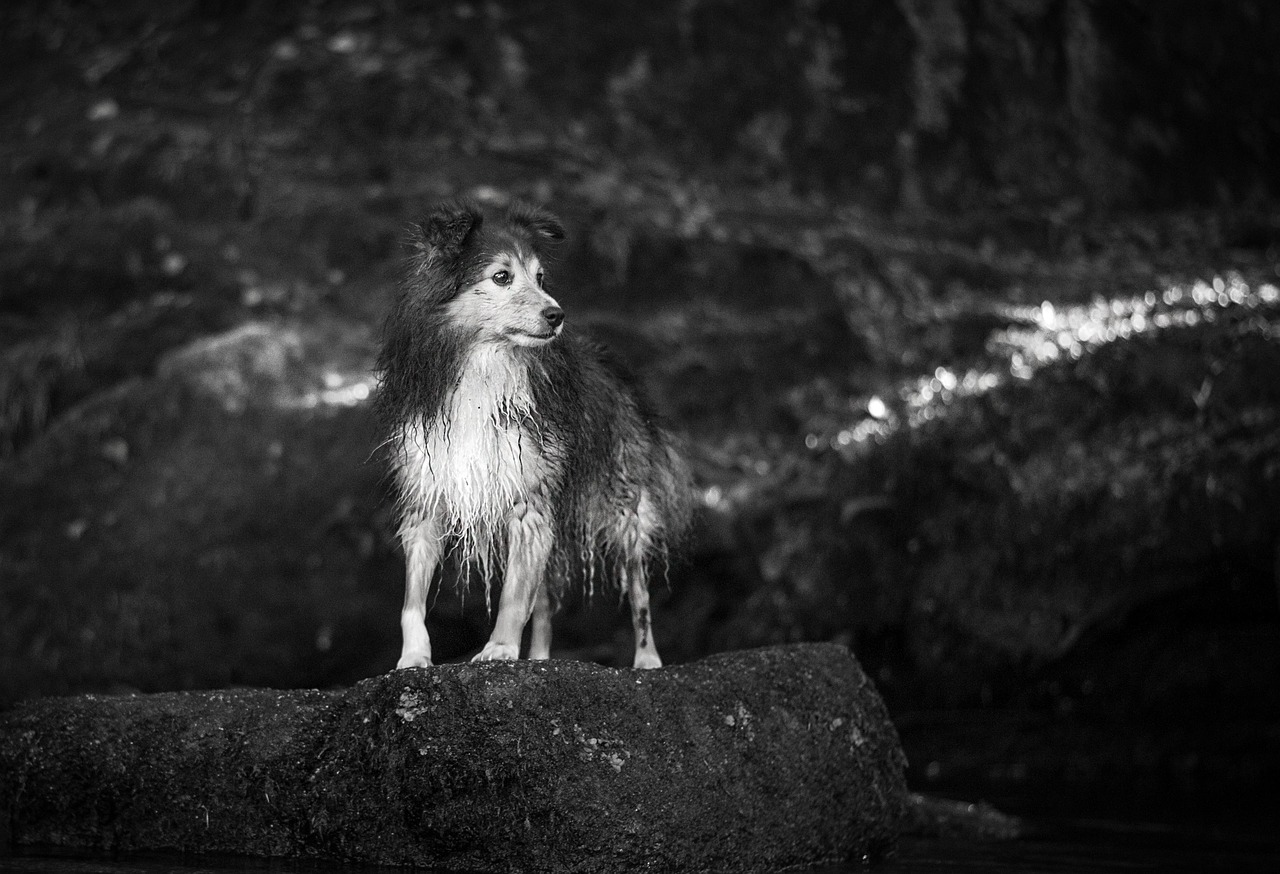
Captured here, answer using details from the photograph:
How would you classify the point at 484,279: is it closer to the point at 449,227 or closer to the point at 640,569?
the point at 449,227

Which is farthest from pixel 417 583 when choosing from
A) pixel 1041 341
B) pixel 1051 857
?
pixel 1041 341

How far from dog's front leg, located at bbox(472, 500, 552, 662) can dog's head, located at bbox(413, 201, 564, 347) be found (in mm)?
754

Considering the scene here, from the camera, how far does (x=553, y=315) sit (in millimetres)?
→ 5590

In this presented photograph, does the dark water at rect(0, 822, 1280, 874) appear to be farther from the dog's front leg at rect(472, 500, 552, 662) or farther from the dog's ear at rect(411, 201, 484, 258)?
the dog's ear at rect(411, 201, 484, 258)

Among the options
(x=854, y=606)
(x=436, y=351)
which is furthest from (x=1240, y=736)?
(x=436, y=351)

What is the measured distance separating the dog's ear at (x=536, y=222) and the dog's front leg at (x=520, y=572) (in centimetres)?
122

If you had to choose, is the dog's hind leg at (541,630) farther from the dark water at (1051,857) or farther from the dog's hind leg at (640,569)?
the dark water at (1051,857)

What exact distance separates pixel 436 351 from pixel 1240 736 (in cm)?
718

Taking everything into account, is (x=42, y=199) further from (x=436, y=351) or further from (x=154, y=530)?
(x=436, y=351)

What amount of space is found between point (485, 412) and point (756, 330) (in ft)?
25.4

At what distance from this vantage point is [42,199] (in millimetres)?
14656

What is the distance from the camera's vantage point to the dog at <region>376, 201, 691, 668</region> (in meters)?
5.73

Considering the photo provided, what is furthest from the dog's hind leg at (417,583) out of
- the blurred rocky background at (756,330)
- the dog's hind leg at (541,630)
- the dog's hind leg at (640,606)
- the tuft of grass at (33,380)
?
the tuft of grass at (33,380)

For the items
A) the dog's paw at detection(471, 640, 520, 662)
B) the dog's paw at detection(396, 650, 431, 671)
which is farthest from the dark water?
the dog's paw at detection(471, 640, 520, 662)
